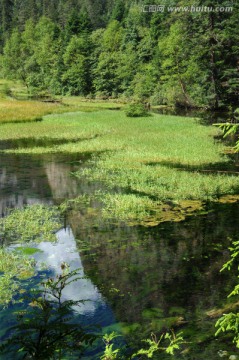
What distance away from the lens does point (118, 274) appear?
31.8 feet

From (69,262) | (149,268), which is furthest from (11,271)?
(149,268)

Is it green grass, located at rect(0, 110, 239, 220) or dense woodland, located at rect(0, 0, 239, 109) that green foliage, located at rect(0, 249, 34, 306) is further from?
dense woodland, located at rect(0, 0, 239, 109)

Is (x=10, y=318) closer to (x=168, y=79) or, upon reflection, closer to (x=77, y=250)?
(x=77, y=250)

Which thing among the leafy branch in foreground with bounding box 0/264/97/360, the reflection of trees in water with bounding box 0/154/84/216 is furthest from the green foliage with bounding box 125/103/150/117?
the leafy branch in foreground with bounding box 0/264/97/360

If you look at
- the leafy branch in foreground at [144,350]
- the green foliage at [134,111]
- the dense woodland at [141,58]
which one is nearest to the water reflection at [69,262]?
the leafy branch in foreground at [144,350]

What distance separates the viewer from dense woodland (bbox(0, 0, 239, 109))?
165ft

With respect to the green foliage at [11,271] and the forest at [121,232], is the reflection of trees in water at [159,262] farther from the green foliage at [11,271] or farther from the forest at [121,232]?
the green foliage at [11,271]

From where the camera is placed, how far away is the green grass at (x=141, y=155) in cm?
1624

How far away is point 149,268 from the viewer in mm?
9984

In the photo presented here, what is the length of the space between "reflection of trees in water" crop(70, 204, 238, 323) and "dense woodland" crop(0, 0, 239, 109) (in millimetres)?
37047

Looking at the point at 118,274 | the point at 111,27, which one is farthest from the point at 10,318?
the point at 111,27

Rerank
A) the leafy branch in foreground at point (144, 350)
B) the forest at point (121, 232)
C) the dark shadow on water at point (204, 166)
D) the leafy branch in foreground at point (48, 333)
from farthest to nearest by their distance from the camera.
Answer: the dark shadow on water at point (204, 166)
the forest at point (121, 232)
the leafy branch in foreground at point (144, 350)
the leafy branch in foreground at point (48, 333)

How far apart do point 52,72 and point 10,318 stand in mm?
98430

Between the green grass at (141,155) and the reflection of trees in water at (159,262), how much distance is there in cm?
164
